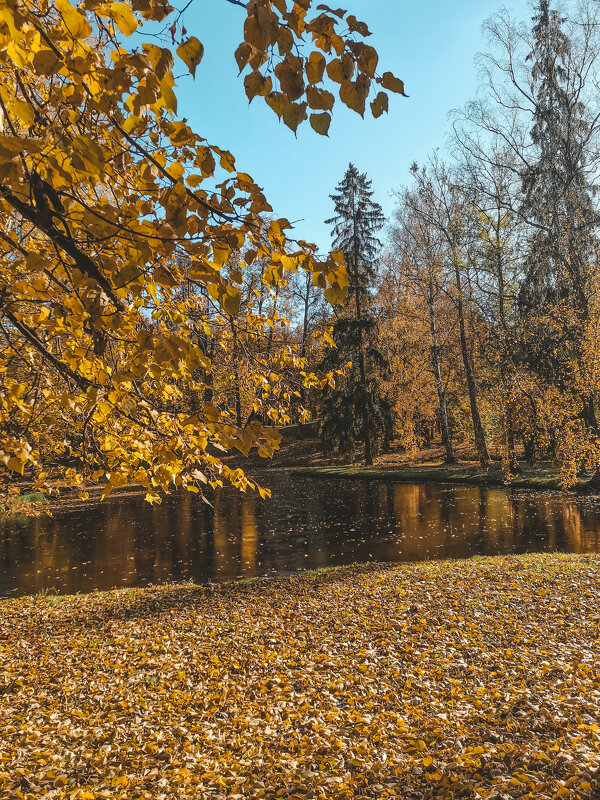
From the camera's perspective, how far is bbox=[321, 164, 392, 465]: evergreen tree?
25.1 meters

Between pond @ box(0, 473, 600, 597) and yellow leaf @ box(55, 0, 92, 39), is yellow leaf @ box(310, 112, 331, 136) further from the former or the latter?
pond @ box(0, 473, 600, 597)

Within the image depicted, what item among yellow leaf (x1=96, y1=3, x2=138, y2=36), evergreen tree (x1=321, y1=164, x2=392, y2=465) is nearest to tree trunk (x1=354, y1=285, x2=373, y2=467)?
evergreen tree (x1=321, y1=164, x2=392, y2=465)

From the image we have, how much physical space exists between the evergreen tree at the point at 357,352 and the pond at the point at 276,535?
22.8 ft

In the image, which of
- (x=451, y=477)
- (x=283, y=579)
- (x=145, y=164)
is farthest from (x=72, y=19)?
(x=451, y=477)

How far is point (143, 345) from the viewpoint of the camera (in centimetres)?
175

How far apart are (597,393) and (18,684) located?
1588 cm

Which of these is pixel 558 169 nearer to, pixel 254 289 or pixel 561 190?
pixel 561 190

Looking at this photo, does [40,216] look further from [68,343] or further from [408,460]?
[408,460]

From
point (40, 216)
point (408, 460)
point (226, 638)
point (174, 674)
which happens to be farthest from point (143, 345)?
point (408, 460)

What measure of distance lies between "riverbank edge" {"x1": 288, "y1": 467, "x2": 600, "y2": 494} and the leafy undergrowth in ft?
31.0

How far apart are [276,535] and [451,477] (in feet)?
30.8

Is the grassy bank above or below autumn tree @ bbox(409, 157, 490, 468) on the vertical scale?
below

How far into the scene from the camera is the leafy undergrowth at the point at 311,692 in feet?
10.5

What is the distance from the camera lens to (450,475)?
19.9 meters
